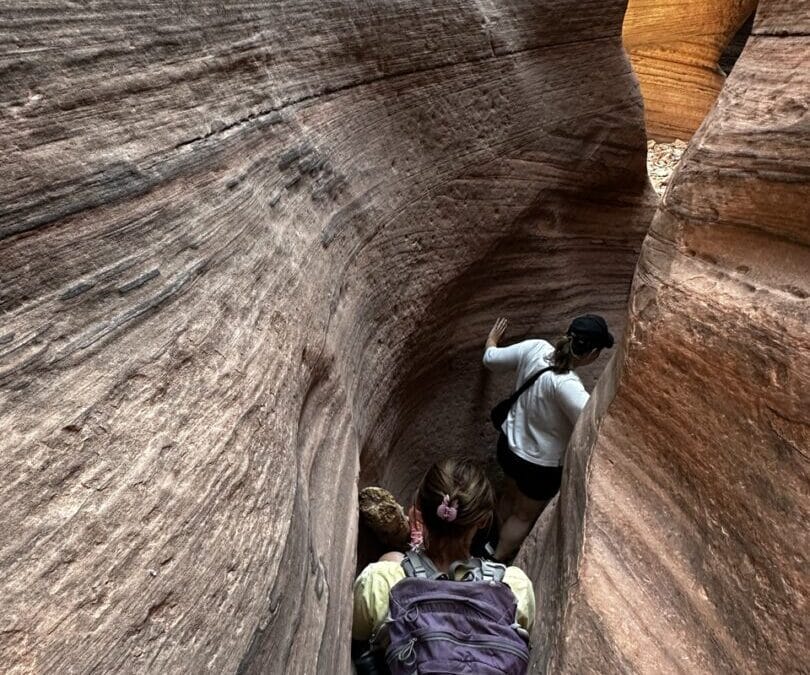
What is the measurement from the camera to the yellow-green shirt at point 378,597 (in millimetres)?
2096

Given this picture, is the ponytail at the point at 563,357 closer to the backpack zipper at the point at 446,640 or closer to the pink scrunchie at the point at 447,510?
the pink scrunchie at the point at 447,510

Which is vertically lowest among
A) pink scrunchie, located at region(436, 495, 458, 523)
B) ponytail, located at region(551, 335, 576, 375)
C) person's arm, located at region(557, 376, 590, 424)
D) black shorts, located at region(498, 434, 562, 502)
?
black shorts, located at region(498, 434, 562, 502)

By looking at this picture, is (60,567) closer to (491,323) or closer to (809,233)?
(809,233)

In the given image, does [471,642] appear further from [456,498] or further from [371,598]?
[456,498]

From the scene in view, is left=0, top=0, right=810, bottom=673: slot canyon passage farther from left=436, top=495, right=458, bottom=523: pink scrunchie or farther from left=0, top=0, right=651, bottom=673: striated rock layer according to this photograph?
left=436, top=495, right=458, bottom=523: pink scrunchie

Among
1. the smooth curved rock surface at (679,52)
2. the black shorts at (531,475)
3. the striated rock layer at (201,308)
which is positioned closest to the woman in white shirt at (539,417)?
the black shorts at (531,475)

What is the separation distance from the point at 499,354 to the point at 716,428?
2.04 metres

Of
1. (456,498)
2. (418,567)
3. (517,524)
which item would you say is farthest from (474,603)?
(517,524)

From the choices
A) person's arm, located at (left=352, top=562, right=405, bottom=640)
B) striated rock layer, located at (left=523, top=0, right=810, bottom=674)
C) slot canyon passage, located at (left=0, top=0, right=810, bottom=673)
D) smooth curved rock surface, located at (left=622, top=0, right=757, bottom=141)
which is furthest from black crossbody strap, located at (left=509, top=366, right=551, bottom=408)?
smooth curved rock surface, located at (left=622, top=0, right=757, bottom=141)

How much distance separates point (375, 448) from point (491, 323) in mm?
1522

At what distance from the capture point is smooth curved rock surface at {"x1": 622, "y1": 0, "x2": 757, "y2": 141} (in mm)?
7305

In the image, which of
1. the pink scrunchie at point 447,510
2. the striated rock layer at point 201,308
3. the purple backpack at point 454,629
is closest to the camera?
the striated rock layer at point 201,308

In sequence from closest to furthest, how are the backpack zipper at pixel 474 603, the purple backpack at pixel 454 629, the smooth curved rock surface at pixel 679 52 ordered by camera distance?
1. the purple backpack at pixel 454 629
2. the backpack zipper at pixel 474 603
3. the smooth curved rock surface at pixel 679 52

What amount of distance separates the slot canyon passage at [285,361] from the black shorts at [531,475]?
57 centimetres
